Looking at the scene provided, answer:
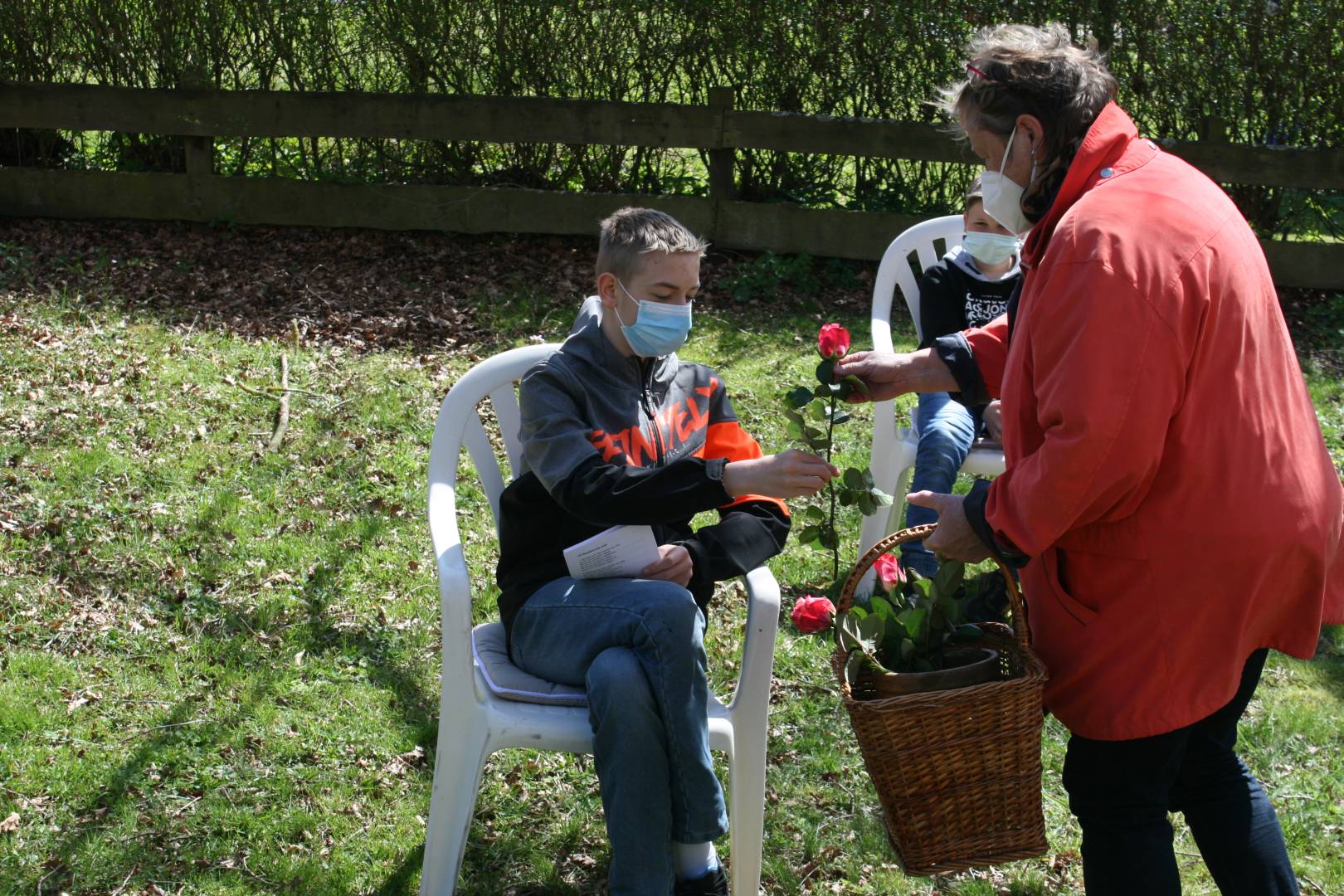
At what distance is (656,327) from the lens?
2.82 meters

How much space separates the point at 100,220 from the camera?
24.7 feet

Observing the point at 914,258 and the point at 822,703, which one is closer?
the point at 822,703

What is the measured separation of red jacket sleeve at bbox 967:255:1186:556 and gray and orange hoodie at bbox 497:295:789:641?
780 millimetres

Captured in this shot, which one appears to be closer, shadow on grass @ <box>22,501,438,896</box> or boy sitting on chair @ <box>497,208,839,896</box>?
boy sitting on chair @ <box>497,208,839,896</box>

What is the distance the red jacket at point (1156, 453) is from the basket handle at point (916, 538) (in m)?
0.07

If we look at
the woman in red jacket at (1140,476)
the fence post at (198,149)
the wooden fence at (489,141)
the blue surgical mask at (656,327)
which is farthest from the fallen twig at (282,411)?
the woman in red jacket at (1140,476)

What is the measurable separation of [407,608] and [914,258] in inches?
182

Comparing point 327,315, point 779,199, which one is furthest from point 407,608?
point 779,199

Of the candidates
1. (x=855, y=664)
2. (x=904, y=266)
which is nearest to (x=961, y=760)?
(x=855, y=664)

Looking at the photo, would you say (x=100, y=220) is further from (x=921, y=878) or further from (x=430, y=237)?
(x=921, y=878)

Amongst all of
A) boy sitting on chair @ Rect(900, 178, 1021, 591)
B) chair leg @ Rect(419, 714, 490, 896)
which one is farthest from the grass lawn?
boy sitting on chair @ Rect(900, 178, 1021, 591)

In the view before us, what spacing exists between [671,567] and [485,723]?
0.51m

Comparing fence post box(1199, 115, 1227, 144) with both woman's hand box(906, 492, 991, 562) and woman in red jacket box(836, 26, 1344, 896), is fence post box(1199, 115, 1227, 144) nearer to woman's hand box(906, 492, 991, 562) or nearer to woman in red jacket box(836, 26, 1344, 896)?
woman in red jacket box(836, 26, 1344, 896)

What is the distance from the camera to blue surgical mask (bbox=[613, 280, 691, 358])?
9.25ft
